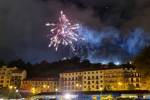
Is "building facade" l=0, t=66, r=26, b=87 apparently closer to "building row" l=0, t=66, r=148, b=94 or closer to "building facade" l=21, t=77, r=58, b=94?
"building row" l=0, t=66, r=148, b=94

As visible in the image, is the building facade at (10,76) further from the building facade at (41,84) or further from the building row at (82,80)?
the building facade at (41,84)

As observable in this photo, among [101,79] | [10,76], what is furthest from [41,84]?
[101,79]

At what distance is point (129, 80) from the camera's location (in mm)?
120500

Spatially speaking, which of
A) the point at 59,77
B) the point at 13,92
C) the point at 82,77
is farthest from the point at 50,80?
the point at 13,92

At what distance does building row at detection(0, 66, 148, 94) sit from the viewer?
11975cm

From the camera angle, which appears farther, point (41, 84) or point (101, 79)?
point (41, 84)

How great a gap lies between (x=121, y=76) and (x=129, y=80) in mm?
3935

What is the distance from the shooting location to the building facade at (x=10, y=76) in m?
146

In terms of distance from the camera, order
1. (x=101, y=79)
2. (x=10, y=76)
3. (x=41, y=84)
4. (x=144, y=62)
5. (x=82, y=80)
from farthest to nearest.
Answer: (x=10, y=76) < (x=41, y=84) < (x=82, y=80) < (x=101, y=79) < (x=144, y=62)

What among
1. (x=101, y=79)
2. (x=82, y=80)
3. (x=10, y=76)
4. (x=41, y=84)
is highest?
(x=10, y=76)

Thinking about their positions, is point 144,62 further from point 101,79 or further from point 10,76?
point 10,76

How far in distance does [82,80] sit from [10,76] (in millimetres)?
37214

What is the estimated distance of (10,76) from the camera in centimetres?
14800

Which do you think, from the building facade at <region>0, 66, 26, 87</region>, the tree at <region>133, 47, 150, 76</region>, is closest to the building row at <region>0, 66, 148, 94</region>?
the building facade at <region>0, 66, 26, 87</region>
